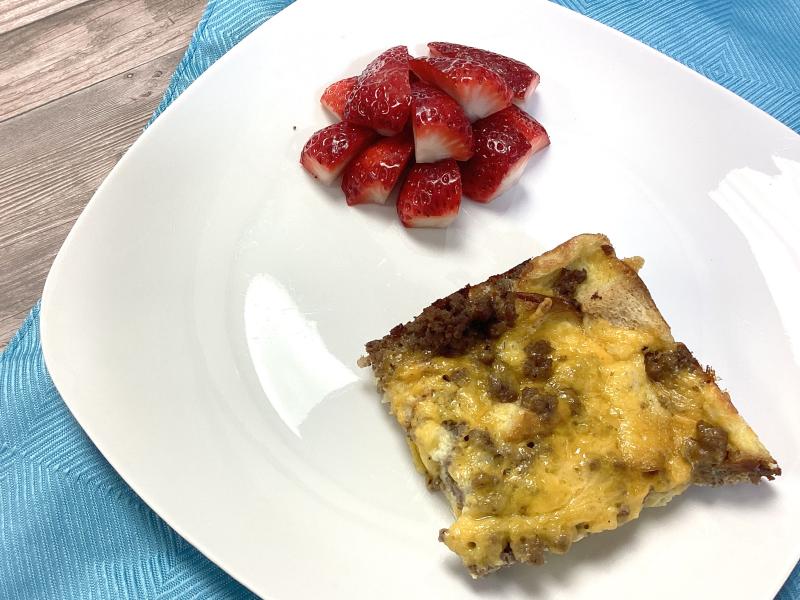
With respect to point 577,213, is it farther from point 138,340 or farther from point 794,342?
point 138,340

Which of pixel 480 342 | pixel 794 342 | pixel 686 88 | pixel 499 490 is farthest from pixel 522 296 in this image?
pixel 686 88

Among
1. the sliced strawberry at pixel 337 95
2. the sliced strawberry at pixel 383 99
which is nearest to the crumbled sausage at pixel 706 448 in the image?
the sliced strawberry at pixel 383 99

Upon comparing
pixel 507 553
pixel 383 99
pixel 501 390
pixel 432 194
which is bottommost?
pixel 507 553

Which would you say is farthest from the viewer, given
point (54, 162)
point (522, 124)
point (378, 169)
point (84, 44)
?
point (84, 44)

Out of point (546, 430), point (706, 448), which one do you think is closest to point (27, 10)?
point (546, 430)

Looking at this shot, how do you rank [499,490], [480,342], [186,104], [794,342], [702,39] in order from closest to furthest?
[499,490]
[480,342]
[794,342]
[186,104]
[702,39]

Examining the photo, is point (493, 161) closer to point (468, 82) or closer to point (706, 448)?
point (468, 82)

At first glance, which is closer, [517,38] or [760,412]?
[760,412]
